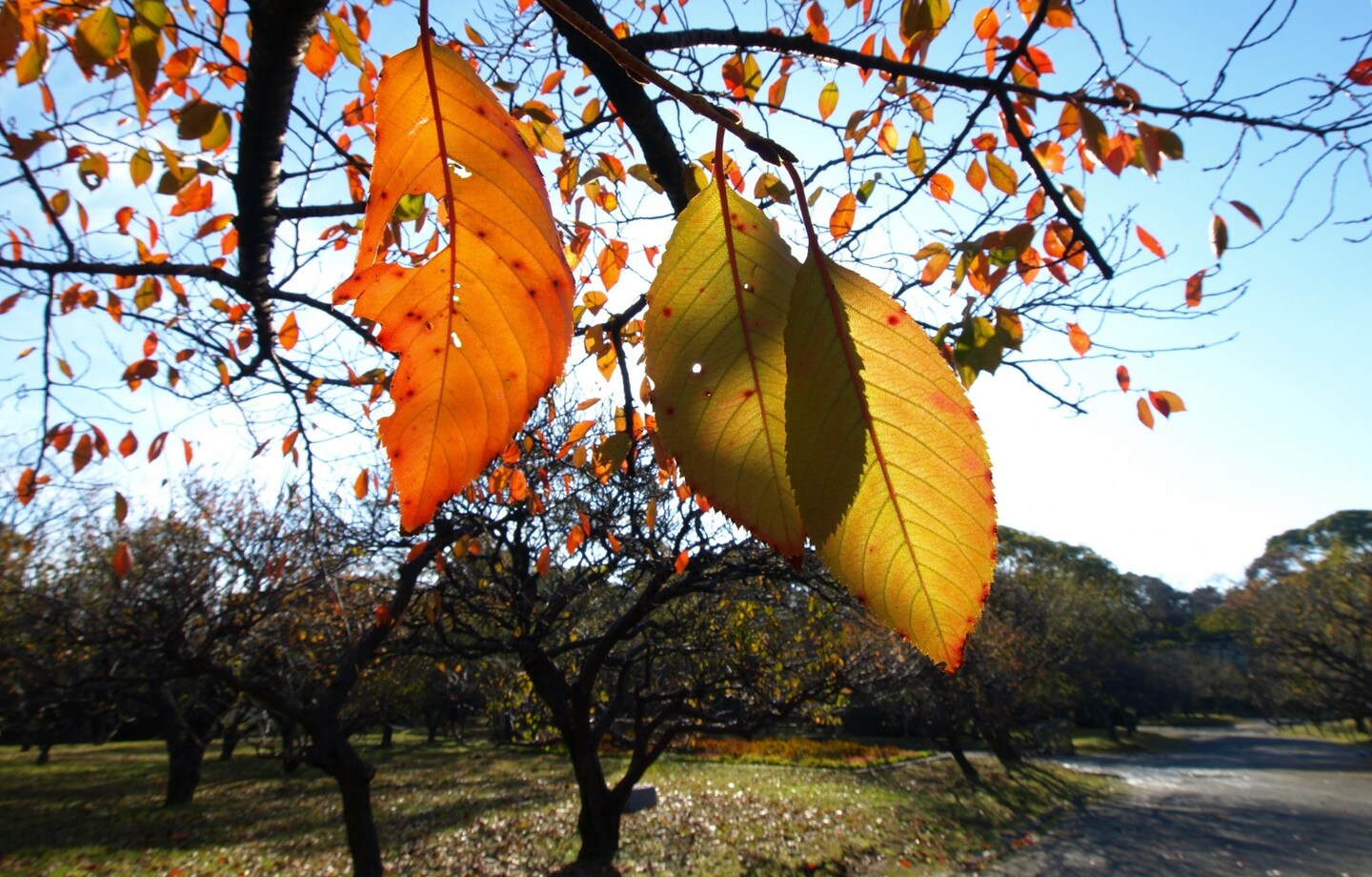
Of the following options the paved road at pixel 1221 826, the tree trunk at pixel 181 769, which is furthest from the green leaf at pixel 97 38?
the tree trunk at pixel 181 769

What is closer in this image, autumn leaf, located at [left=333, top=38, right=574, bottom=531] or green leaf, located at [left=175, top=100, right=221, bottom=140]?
autumn leaf, located at [left=333, top=38, right=574, bottom=531]

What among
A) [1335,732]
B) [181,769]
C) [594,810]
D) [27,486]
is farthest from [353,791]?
[1335,732]

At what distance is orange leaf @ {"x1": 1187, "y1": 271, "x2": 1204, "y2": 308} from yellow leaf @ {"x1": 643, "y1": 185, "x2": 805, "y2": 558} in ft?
9.27

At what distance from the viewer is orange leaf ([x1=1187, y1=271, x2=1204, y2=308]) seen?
2547 millimetres

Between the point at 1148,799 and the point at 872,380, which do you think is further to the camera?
the point at 1148,799

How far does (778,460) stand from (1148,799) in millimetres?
16919

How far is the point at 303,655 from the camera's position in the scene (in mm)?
9625

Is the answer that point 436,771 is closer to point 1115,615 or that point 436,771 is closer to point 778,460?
point 778,460

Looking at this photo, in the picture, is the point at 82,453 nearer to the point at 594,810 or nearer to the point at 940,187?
the point at 940,187

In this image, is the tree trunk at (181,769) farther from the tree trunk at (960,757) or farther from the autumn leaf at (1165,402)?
the autumn leaf at (1165,402)

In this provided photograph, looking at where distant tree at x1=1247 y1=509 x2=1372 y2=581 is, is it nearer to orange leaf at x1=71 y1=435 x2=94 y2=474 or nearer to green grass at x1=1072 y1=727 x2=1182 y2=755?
green grass at x1=1072 y1=727 x2=1182 y2=755

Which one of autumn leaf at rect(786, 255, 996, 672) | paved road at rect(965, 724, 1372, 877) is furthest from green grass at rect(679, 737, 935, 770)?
autumn leaf at rect(786, 255, 996, 672)

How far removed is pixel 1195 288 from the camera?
101 inches

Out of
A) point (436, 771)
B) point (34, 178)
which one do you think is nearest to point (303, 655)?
point (436, 771)
